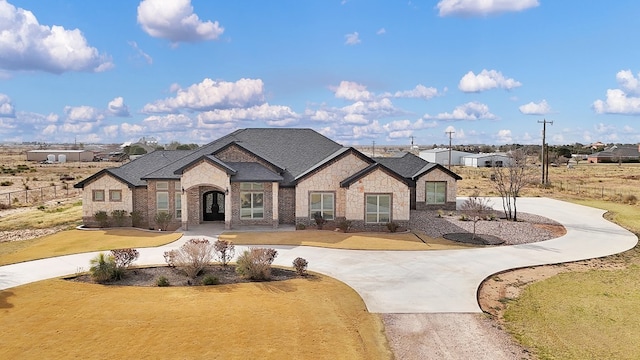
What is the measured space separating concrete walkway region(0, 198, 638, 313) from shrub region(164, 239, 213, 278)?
170cm

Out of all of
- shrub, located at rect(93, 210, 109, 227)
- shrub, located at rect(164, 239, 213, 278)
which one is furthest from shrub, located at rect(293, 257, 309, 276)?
shrub, located at rect(93, 210, 109, 227)

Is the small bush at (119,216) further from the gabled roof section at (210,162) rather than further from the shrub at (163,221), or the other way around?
the gabled roof section at (210,162)

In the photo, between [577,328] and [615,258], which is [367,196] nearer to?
[615,258]

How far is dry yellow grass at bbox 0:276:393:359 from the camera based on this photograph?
35.6 feet

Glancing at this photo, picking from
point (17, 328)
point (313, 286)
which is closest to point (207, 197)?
point (313, 286)

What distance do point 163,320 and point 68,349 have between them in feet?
8.30

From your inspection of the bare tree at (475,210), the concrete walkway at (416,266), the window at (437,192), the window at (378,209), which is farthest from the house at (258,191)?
the window at (437,192)

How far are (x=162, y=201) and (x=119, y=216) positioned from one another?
277 cm

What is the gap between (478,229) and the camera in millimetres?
27734

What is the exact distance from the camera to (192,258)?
17062mm

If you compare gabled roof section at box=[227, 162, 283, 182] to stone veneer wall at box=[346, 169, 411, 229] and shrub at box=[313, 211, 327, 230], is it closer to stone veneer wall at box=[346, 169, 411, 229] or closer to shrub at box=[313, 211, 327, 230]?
shrub at box=[313, 211, 327, 230]

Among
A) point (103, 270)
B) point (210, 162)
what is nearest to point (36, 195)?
point (210, 162)

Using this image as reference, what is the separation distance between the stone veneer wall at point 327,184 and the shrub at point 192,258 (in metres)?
9.69

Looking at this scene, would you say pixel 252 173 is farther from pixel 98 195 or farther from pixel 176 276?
pixel 176 276
